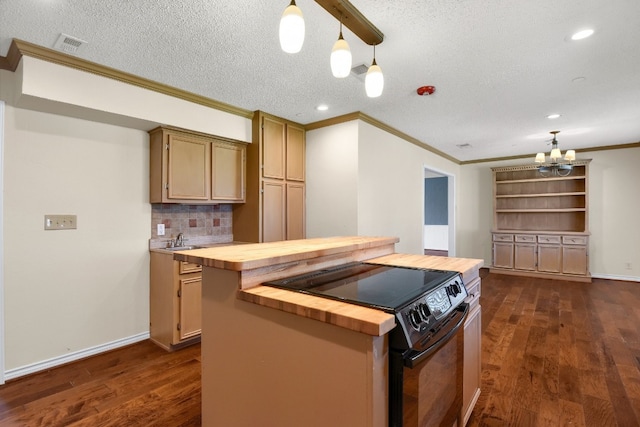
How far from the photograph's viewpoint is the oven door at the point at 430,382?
1.04m

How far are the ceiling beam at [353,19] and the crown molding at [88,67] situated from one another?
74.5 inches

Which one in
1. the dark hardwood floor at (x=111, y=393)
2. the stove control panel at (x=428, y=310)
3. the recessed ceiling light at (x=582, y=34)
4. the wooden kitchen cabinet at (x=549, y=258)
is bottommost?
the dark hardwood floor at (x=111, y=393)

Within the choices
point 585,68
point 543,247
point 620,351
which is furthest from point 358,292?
point 543,247

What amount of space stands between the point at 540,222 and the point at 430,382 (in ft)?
20.9

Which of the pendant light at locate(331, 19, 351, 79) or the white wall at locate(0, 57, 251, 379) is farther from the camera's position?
the white wall at locate(0, 57, 251, 379)

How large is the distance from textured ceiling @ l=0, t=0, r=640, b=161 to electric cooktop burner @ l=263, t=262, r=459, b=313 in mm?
1502

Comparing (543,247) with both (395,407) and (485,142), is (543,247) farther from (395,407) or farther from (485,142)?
(395,407)

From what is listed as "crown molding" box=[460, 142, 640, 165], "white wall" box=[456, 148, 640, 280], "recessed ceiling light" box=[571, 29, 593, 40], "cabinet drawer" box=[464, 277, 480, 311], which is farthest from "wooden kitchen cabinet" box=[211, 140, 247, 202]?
"white wall" box=[456, 148, 640, 280]

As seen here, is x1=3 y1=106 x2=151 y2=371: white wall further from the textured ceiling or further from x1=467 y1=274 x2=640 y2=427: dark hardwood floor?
x1=467 y1=274 x2=640 y2=427: dark hardwood floor

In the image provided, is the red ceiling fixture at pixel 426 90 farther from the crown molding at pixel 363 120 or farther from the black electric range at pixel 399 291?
the black electric range at pixel 399 291

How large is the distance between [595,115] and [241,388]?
4805 millimetres

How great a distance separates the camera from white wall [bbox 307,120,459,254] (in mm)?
3668

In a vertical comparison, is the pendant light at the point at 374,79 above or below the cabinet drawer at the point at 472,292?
above

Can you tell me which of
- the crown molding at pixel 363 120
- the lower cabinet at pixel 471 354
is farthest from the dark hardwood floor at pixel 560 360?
the crown molding at pixel 363 120
